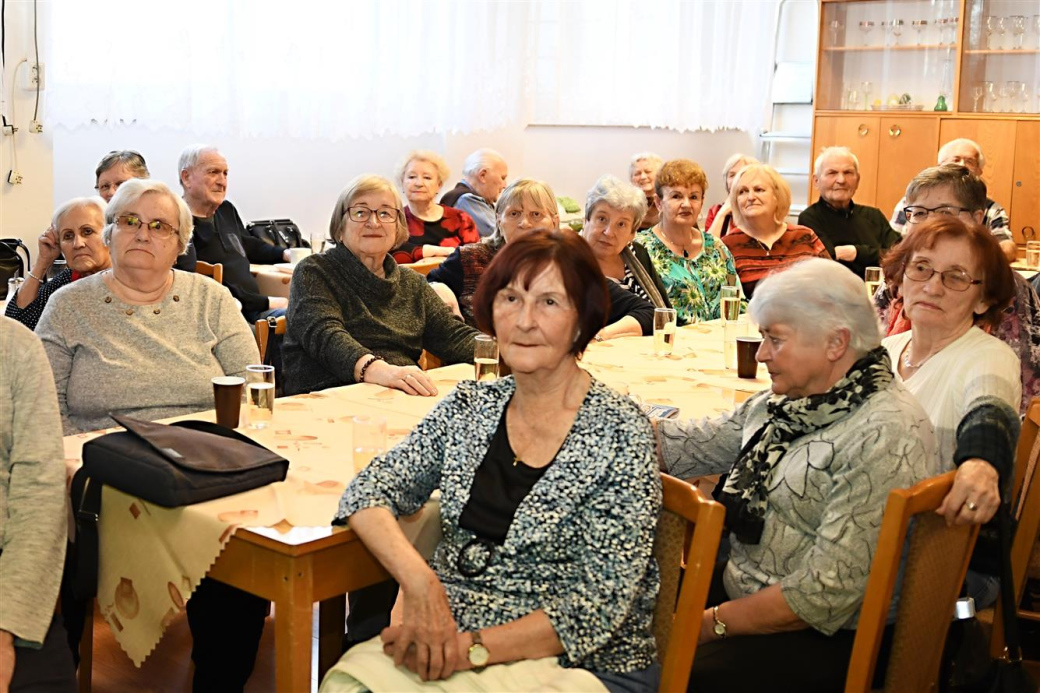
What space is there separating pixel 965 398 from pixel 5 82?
4401 millimetres

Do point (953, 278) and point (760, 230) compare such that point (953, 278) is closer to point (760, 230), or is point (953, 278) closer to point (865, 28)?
point (760, 230)

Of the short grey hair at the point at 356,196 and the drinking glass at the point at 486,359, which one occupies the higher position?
the short grey hair at the point at 356,196

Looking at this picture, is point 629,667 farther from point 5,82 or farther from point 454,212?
point 454,212

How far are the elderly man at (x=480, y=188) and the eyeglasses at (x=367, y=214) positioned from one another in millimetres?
3761

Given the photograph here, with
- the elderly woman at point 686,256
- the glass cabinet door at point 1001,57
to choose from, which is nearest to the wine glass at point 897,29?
the glass cabinet door at point 1001,57

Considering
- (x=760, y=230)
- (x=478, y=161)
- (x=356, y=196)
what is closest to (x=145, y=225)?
(x=356, y=196)

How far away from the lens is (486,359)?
9.41ft

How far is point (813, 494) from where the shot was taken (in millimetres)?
2154

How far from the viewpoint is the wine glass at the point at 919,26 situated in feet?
29.3

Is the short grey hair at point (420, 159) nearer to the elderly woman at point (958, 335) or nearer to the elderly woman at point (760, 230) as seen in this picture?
the elderly woman at point (760, 230)

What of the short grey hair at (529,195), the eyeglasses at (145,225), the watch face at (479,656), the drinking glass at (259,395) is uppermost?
the short grey hair at (529,195)

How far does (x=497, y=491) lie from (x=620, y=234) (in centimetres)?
250

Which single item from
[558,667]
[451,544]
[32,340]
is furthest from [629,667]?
[32,340]

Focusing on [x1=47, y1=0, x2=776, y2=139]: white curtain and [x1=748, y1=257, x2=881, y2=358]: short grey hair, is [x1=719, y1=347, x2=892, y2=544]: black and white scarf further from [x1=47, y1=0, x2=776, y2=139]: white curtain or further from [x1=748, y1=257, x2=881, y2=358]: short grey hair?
[x1=47, y1=0, x2=776, y2=139]: white curtain
